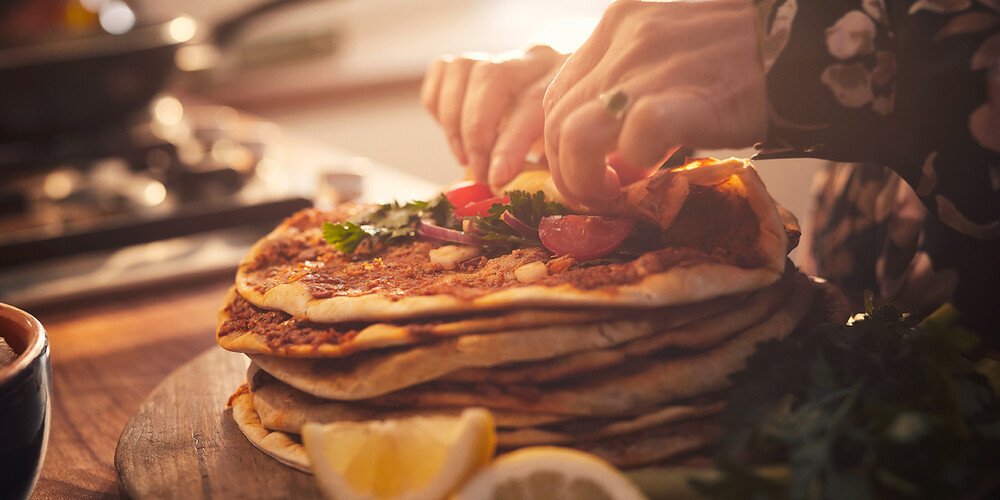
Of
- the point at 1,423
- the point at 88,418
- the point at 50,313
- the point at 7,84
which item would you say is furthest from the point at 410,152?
the point at 1,423

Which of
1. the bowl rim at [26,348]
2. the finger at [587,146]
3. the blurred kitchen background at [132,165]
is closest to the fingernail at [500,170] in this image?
the finger at [587,146]

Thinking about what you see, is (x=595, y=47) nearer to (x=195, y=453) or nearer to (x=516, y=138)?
(x=516, y=138)

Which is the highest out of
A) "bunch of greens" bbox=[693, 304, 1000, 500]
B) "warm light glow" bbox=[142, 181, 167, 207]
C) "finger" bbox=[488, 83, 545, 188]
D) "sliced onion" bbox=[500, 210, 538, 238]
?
"finger" bbox=[488, 83, 545, 188]

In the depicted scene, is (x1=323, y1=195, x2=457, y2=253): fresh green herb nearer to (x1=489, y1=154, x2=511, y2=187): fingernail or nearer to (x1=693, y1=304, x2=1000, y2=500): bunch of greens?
(x1=489, y1=154, x2=511, y2=187): fingernail

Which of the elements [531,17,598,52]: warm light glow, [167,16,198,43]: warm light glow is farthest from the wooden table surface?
[531,17,598,52]: warm light glow

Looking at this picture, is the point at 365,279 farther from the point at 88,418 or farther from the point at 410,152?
the point at 410,152

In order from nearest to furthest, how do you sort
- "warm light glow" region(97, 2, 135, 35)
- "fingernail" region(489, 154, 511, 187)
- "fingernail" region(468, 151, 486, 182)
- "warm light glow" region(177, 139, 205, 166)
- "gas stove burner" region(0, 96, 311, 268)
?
1. "fingernail" region(489, 154, 511, 187)
2. "fingernail" region(468, 151, 486, 182)
3. "gas stove burner" region(0, 96, 311, 268)
4. "warm light glow" region(177, 139, 205, 166)
5. "warm light glow" region(97, 2, 135, 35)

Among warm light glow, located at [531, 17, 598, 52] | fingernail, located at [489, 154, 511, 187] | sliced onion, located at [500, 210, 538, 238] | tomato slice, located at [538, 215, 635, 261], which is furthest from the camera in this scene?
warm light glow, located at [531, 17, 598, 52]
